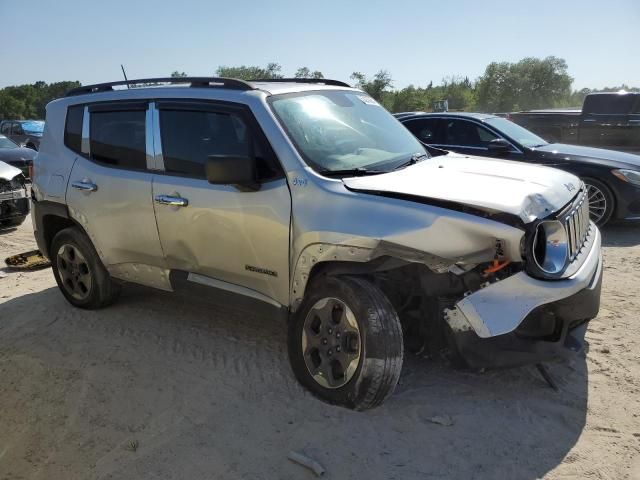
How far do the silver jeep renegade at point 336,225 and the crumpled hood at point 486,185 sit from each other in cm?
2

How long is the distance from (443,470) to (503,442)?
415 mm

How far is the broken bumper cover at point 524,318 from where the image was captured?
282 cm

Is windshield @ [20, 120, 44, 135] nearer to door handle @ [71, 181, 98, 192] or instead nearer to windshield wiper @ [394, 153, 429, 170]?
door handle @ [71, 181, 98, 192]

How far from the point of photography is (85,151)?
15.4 ft

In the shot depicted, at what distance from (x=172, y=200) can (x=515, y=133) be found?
19.8ft

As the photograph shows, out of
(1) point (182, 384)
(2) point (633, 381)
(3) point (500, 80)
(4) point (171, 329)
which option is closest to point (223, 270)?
(1) point (182, 384)

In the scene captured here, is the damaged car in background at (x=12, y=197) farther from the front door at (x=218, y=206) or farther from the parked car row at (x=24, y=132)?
the parked car row at (x=24, y=132)

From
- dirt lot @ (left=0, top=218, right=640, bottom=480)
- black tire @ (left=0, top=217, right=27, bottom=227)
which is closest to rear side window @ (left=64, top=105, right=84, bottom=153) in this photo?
dirt lot @ (left=0, top=218, right=640, bottom=480)

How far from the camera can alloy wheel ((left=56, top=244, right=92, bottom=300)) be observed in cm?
493

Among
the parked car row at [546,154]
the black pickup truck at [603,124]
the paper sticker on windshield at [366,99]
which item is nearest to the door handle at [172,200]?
the paper sticker on windshield at [366,99]

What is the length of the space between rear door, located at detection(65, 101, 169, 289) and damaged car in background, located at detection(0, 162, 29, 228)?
490 cm

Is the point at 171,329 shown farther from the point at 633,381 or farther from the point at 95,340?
the point at 633,381

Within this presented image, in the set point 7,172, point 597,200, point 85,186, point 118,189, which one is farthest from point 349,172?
point 7,172

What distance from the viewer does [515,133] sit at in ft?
27.1
